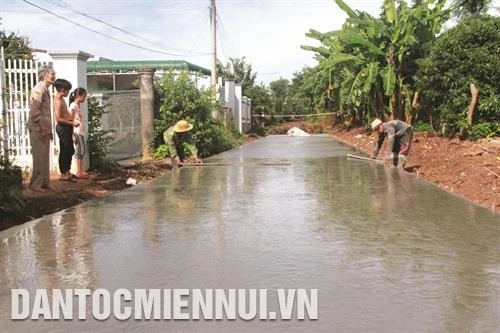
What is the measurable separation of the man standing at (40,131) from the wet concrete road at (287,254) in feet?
3.82

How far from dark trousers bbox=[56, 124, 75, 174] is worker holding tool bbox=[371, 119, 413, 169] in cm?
669

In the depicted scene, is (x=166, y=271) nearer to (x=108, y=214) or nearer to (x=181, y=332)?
(x=181, y=332)

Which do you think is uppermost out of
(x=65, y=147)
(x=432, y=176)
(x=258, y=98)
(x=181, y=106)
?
(x=258, y=98)

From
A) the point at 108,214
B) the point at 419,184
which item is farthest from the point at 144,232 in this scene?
the point at 419,184

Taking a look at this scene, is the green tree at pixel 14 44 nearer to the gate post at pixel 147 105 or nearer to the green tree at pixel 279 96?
the gate post at pixel 147 105

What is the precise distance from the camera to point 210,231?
6168mm

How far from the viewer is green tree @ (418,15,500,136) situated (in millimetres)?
14820

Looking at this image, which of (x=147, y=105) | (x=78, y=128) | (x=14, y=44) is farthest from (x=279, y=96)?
(x=78, y=128)

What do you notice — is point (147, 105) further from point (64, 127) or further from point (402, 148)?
point (402, 148)

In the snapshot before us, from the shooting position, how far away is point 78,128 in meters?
10.4

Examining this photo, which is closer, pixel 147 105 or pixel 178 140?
pixel 178 140

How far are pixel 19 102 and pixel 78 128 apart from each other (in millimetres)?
1180

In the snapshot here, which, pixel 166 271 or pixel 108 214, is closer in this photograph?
pixel 166 271

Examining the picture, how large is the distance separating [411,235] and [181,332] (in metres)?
3.28
